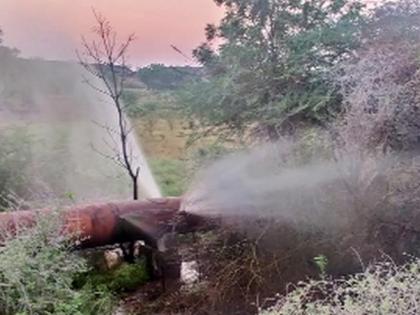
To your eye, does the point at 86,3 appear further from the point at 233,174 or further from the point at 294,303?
the point at 294,303

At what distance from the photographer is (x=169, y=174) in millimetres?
10039

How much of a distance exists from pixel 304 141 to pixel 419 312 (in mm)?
3524

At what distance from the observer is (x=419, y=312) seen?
332cm

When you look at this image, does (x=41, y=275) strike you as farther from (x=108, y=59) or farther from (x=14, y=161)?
(x=108, y=59)

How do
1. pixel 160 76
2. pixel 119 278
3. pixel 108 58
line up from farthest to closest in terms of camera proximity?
1. pixel 160 76
2. pixel 108 58
3. pixel 119 278

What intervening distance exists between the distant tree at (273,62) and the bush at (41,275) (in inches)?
117

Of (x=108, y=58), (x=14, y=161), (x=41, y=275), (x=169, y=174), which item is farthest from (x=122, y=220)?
(x=108, y=58)

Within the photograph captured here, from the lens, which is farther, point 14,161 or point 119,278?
point 14,161

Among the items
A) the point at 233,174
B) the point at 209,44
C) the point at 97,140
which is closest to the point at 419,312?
the point at 233,174

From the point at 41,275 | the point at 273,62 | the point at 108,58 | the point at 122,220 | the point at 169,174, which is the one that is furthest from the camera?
the point at 169,174

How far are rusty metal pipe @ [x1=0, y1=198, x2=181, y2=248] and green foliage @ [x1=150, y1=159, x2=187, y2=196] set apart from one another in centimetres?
165

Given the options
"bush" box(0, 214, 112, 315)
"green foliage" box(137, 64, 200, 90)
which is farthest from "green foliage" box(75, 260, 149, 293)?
"green foliage" box(137, 64, 200, 90)

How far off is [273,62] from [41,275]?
4156 mm

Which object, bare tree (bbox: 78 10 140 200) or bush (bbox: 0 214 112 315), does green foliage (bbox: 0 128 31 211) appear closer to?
bare tree (bbox: 78 10 140 200)
